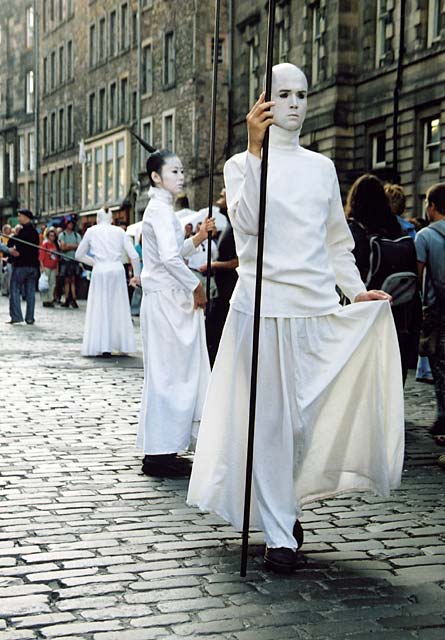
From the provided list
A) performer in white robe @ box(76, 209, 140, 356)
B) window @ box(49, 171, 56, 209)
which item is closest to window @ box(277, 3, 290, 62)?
performer in white robe @ box(76, 209, 140, 356)

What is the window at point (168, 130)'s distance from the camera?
43534 mm

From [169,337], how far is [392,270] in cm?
206

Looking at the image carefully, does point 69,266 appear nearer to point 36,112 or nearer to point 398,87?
point 398,87

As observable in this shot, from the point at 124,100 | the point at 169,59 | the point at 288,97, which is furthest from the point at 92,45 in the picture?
the point at 288,97

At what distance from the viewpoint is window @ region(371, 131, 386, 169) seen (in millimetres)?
28919

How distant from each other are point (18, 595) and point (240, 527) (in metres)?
0.97

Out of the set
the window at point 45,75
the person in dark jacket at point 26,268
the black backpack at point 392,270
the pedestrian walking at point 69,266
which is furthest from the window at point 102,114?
the black backpack at point 392,270

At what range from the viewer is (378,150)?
29.2 metres

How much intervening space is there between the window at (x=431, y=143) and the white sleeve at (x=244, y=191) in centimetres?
2156

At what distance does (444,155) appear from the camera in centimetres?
2500

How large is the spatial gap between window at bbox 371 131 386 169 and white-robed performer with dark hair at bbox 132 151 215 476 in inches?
875

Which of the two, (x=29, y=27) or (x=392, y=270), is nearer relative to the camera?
(x=392, y=270)

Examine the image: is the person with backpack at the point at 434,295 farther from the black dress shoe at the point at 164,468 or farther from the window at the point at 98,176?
the window at the point at 98,176

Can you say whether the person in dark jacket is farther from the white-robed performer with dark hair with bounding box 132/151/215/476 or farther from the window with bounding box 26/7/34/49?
the window with bounding box 26/7/34/49
